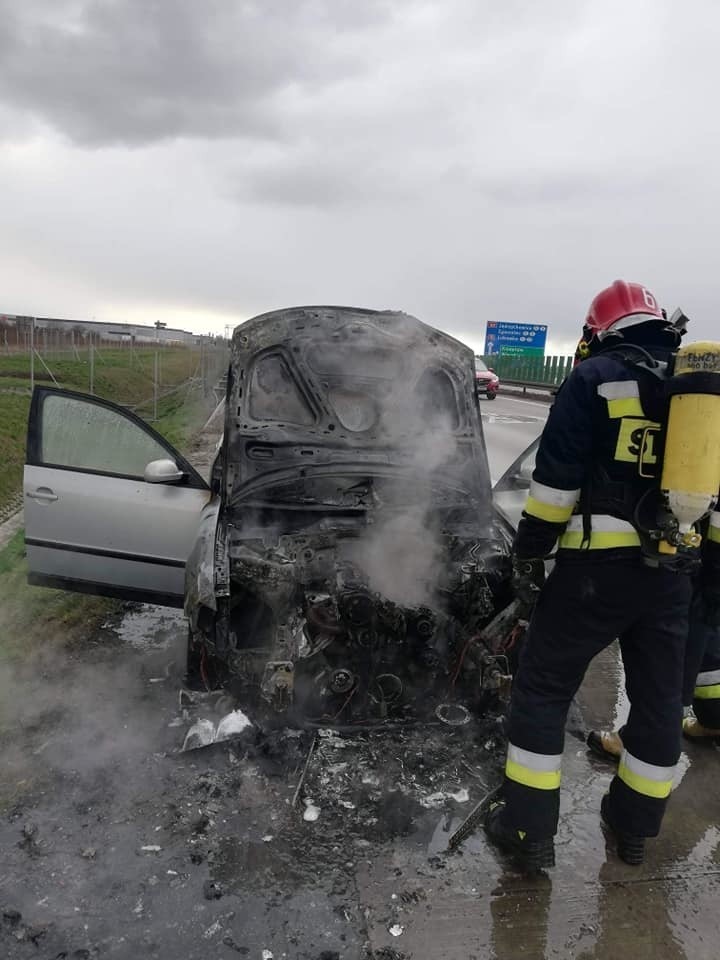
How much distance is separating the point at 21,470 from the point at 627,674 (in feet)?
24.2

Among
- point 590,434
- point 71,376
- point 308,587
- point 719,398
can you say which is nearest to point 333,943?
point 308,587

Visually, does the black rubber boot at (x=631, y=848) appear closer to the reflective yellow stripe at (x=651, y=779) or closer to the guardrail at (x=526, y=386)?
the reflective yellow stripe at (x=651, y=779)

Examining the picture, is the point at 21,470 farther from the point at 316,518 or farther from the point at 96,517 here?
the point at 316,518

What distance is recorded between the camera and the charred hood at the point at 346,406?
400cm

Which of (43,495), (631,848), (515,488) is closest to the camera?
(631,848)

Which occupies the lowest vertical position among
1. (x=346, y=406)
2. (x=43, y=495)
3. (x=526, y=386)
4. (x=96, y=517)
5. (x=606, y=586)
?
(x=96, y=517)

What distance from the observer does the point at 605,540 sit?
257 centimetres

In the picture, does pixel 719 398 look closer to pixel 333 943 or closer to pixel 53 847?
pixel 333 943

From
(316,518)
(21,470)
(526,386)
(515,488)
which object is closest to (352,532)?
(316,518)

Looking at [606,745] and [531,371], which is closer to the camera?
[606,745]

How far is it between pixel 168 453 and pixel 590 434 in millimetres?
2713

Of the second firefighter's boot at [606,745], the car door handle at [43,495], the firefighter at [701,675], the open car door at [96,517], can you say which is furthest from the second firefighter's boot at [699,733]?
the car door handle at [43,495]

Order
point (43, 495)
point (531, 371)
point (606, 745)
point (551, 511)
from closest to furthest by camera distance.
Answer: point (551, 511) → point (606, 745) → point (43, 495) → point (531, 371)

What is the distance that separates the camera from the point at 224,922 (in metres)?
2.35
